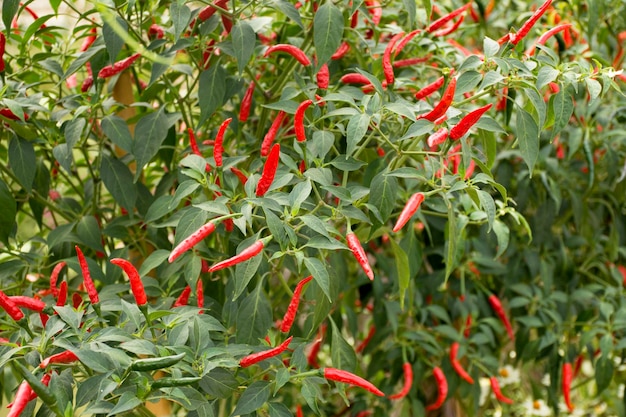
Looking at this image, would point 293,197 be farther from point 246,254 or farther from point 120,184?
point 120,184

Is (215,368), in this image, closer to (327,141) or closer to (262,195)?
(262,195)

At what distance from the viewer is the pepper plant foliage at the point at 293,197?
3.38 ft

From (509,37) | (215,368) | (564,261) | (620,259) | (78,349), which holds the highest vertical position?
(509,37)

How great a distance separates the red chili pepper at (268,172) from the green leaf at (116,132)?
316mm

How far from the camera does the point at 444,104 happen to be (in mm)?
1075

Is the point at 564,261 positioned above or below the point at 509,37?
below

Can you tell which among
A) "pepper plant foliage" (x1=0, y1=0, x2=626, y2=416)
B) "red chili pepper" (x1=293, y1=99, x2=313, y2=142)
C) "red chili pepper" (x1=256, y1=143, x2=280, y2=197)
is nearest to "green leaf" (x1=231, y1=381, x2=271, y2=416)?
"pepper plant foliage" (x1=0, y1=0, x2=626, y2=416)

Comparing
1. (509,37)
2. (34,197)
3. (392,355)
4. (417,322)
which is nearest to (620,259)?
(417,322)

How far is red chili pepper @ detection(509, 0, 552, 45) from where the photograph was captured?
1.10m

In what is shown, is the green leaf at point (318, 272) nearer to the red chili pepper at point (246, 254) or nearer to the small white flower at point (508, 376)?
the red chili pepper at point (246, 254)

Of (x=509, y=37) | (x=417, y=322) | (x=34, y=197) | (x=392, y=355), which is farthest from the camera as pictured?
(x=417, y=322)

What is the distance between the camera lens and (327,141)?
1173mm

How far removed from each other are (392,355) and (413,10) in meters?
0.83

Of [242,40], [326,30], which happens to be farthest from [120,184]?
[326,30]
